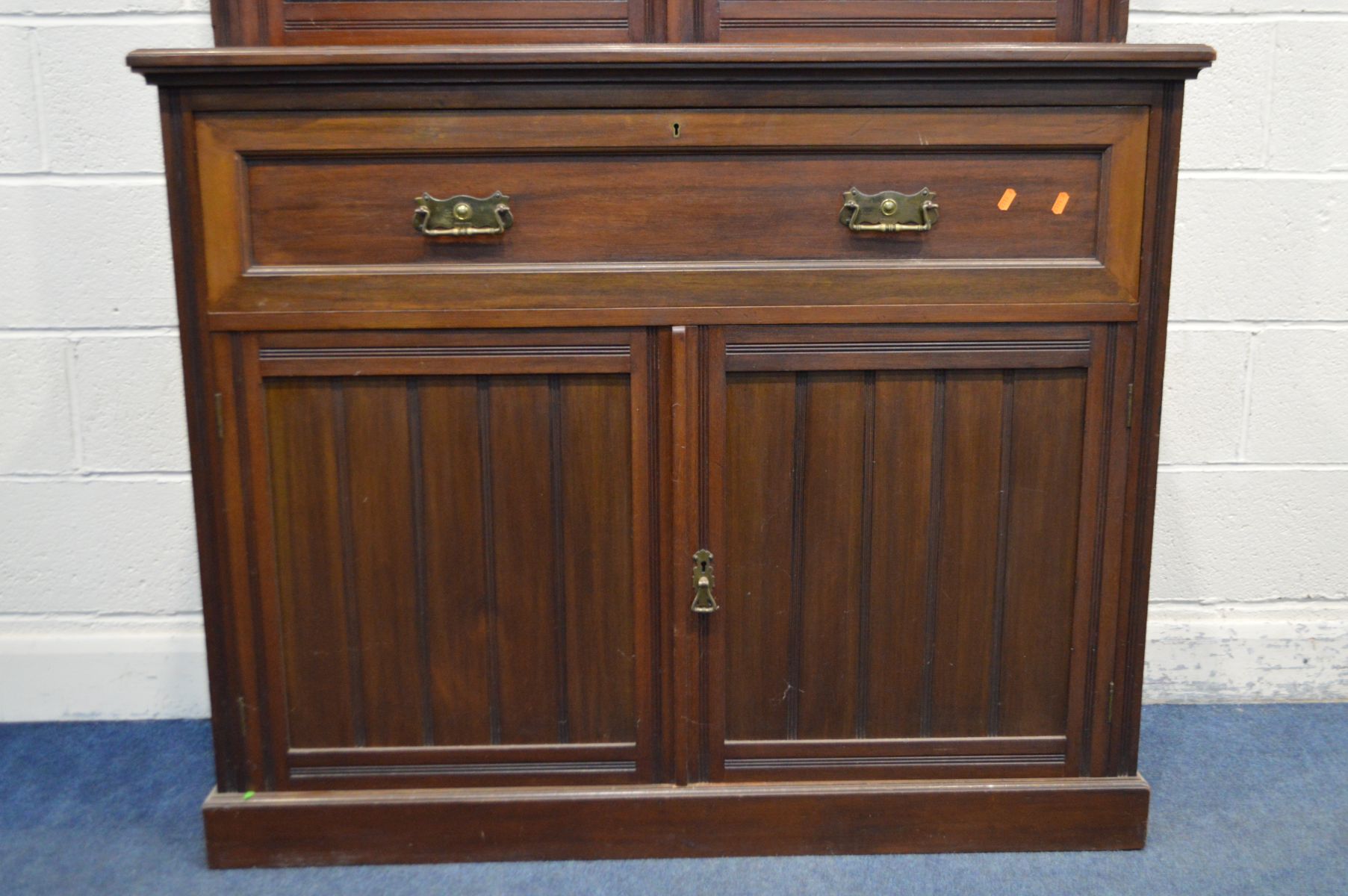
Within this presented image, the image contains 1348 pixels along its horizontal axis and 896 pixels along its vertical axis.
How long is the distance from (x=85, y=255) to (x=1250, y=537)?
2.14 meters

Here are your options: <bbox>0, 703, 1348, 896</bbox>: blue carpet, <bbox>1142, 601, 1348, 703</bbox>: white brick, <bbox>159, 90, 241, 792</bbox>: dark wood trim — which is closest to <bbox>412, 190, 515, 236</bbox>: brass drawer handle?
<bbox>159, 90, 241, 792</bbox>: dark wood trim

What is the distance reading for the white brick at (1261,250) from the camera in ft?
6.09

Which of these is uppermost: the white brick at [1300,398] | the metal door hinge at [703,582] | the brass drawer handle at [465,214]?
the brass drawer handle at [465,214]

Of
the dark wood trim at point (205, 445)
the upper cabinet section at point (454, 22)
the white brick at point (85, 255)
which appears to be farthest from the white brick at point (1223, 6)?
the white brick at point (85, 255)

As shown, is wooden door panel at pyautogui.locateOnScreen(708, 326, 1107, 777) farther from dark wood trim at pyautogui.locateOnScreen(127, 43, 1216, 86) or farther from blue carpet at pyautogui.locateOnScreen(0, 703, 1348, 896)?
dark wood trim at pyautogui.locateOnScreen(127, 43, 1216, 86)

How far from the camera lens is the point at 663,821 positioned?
1.50 m

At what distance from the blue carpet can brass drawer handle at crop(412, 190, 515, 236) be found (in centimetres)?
87

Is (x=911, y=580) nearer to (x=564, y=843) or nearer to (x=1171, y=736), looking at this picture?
(x=564, y=843)

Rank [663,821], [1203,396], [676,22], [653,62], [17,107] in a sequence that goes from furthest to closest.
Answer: [1203,396] → [17,107] → [663,821] → [676,22] → [653,62]

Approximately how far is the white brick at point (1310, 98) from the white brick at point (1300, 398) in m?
0.30

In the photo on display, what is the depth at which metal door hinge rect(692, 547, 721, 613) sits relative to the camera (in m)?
1.43

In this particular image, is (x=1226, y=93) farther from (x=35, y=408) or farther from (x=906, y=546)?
(x=35, y=408)

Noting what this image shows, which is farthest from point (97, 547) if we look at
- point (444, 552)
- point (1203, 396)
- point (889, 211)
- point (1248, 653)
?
point (1248, 653)

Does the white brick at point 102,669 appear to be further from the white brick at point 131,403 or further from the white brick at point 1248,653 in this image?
the white brick at point 1248,653
